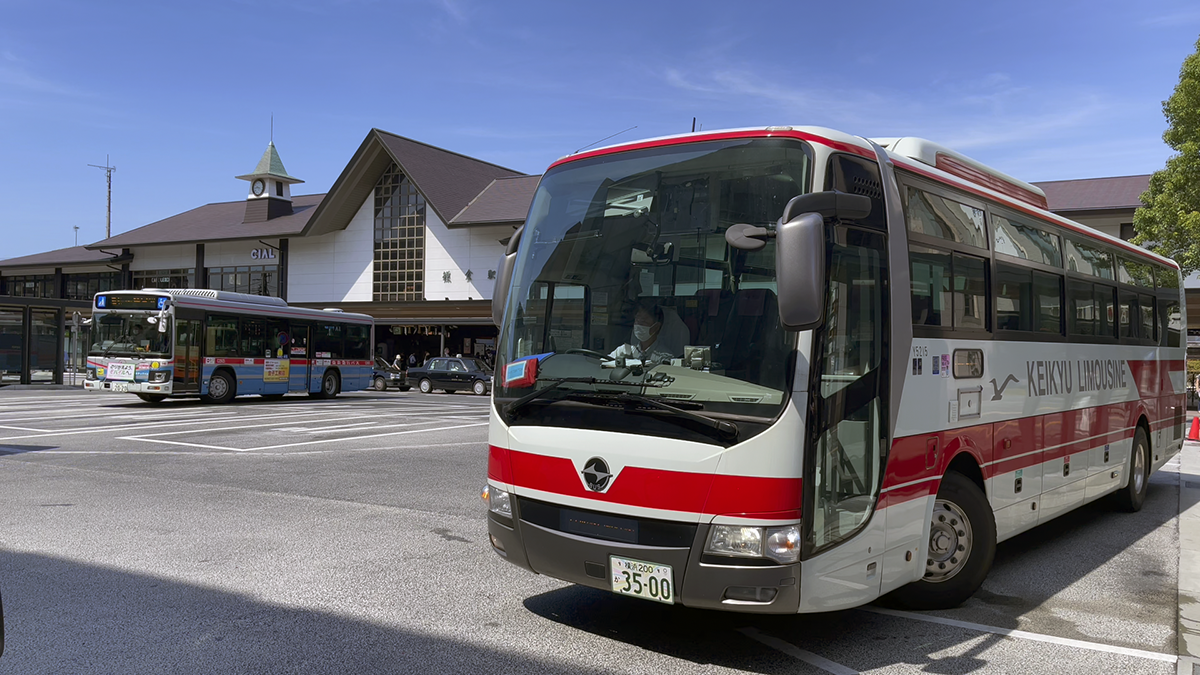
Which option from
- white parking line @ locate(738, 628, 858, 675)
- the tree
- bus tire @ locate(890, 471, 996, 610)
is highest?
the tree

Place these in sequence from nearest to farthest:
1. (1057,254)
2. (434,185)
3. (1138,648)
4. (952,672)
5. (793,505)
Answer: (793,505) → (952,672) → (1138,648) → (1057,254) → (434,185)

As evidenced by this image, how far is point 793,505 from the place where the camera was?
4625 mm

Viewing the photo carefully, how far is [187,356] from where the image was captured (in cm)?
2422

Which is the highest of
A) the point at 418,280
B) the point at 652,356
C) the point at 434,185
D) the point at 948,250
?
the point at 434,185

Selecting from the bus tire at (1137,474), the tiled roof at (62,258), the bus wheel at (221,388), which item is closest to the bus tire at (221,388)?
the bus wheel at (221,388)

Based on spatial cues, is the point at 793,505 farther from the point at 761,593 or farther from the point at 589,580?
the point at 589,580

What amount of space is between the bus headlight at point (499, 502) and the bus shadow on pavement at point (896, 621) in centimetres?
75

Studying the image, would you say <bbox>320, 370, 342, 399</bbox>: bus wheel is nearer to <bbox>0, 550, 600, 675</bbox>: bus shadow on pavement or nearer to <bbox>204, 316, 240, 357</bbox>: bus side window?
<bbox>204, 316, 240, 357</bbox>: bus side window

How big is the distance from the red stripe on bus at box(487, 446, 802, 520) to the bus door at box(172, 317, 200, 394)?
2143cm

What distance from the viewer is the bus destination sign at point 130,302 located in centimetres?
2375

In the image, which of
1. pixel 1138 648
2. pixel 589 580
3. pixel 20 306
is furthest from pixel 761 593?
pixel 20 306

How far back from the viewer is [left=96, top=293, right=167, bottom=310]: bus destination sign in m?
23.8

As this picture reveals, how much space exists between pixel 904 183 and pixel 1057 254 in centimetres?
289

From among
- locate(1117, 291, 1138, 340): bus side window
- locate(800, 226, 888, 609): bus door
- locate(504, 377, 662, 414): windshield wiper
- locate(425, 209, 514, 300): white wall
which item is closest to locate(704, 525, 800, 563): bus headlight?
locate(800, 226, 888, 609): bus door
